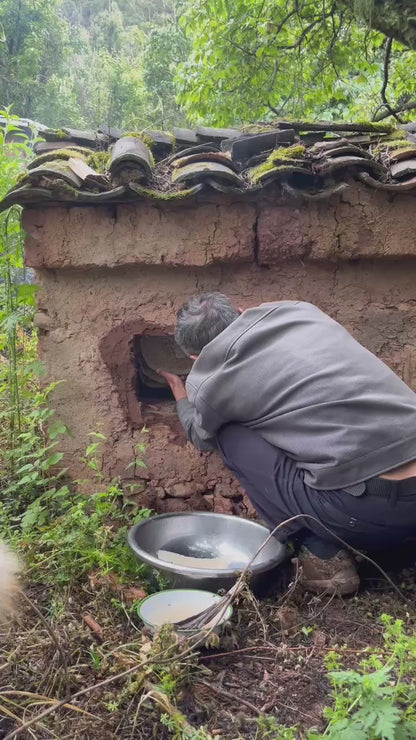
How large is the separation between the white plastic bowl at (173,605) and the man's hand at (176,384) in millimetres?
1107

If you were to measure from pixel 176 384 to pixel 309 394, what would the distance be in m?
1.14

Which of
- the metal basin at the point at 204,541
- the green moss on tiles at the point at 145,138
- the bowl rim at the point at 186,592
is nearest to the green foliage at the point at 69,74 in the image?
the green moss on tiles at the point at 145,138

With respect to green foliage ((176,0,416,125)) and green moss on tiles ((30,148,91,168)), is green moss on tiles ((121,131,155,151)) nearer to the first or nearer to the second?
green moss on tiles ((30,148,91,168))

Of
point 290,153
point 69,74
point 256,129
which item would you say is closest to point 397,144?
point 290,153

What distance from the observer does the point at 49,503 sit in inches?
131

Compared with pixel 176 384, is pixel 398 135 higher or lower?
higher

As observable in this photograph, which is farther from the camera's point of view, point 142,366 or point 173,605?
point 142,366

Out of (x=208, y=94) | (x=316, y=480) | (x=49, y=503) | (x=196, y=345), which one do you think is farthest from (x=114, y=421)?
(x=208, y=94)

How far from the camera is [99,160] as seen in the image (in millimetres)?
3455

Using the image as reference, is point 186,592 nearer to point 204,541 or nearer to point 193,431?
point 204,541

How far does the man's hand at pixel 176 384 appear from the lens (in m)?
3.38

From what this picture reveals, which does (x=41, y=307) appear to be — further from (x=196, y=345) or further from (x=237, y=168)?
(x=237, y=168)

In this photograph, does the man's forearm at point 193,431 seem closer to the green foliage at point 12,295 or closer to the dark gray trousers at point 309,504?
the dark gray trousers at point 309,504

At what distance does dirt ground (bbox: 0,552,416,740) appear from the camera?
1.89 m
